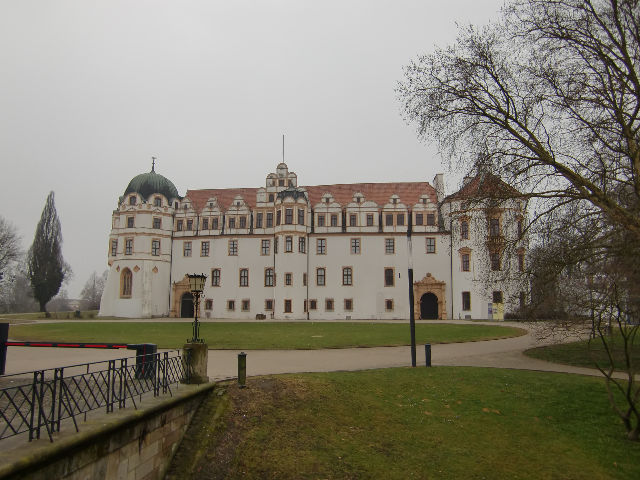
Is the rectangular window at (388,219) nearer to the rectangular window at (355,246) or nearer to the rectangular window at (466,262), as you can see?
the rectangular window at (355,246)

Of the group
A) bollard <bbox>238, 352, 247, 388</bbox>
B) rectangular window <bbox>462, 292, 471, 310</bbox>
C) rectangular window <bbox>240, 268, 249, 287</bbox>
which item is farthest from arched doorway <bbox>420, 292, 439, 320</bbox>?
bollard <bbox>238, 352, 247, 388</bbox>

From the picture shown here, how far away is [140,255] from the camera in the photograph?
4997cm

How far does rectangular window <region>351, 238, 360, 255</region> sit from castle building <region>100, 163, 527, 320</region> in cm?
11

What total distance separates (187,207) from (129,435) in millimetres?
46983

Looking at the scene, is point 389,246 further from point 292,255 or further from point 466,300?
point 292,255

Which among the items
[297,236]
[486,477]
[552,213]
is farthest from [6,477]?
[297,236]

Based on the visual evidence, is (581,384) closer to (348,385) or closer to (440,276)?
(348,385)

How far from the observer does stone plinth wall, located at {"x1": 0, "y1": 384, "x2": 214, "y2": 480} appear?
6.28 metres

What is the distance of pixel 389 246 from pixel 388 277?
3236mm

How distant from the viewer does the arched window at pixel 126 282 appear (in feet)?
164

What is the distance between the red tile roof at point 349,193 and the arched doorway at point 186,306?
33.5 ft

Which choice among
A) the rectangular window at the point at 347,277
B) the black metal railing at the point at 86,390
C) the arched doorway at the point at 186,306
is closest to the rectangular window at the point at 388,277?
the rectangular window at the point at 347,277

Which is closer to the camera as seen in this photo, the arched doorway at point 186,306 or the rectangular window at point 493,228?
the rectangular window at point 493,228

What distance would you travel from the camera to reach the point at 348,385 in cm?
1397
